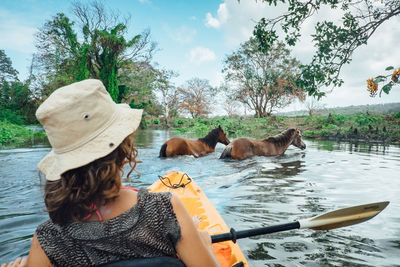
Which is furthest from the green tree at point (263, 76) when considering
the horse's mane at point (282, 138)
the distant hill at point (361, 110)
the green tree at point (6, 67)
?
the green tree at point (6, 67)

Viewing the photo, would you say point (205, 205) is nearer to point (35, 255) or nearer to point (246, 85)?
point (35, 255)

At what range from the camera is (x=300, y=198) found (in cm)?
411

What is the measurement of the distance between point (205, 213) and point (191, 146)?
Result: 6361 millimetres

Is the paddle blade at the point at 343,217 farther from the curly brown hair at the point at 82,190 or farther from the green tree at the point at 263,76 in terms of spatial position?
the green tree at the point at 263,76

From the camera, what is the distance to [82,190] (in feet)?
3.53

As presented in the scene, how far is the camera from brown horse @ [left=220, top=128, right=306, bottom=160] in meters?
7.86

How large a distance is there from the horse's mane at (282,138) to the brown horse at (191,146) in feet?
6.06

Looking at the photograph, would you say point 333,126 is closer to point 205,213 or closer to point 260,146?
point 260,146

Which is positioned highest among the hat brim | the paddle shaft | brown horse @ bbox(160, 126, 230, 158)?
the hat brim

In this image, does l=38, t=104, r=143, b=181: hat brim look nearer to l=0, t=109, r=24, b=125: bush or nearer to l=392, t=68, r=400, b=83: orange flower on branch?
l=392, t=68, r=400, b=83: orange flower on branch

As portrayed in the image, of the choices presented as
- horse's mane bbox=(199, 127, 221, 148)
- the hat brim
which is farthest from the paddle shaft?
horse's mane bbox=(199, 127, 221, 148)

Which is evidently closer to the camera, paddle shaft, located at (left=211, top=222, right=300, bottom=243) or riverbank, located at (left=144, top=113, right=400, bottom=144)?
paddle shaft, located at (left=211, top=222, right=300, bottom=243)

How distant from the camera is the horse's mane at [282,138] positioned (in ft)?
29.1

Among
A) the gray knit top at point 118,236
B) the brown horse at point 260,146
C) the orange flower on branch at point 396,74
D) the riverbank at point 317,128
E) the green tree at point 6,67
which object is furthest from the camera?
the green tree at point 6,67
